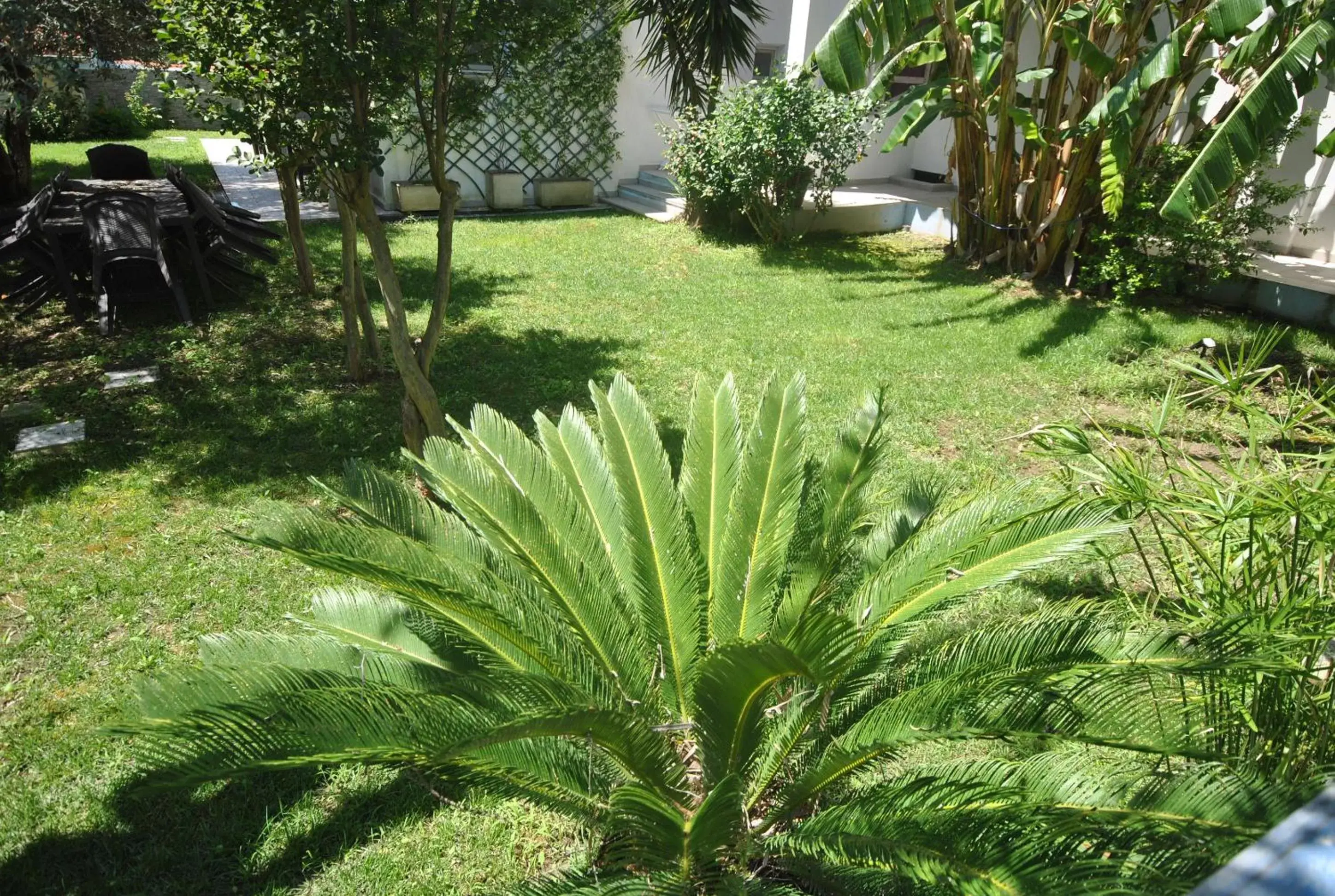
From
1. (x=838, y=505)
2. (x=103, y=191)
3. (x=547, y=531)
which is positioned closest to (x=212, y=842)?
(x=547, y=531)

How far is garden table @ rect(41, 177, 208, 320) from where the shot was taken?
804 cm

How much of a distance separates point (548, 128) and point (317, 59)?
10693mm

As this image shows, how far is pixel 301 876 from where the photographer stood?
2891 millimetres

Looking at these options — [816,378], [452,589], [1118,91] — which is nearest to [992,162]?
[1118,91]

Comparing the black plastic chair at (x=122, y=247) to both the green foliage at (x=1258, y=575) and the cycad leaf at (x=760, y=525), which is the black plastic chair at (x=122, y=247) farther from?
the green foliage at (x=1258, y=575)

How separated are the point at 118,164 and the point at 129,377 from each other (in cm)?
604

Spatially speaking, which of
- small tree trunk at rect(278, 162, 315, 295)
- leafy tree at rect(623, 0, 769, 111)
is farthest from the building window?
small tree trunk at rect(278, 162, 315, 295)

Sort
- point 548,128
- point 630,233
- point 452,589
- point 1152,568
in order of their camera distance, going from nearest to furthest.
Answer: point 452,589 → point 1152,568 → point 630,233 → point 548,128

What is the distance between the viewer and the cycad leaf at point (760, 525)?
3088 mm

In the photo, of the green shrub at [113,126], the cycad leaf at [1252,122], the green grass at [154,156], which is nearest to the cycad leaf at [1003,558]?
the cycad leaf at [1252,122]

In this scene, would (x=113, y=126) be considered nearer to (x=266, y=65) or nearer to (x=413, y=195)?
(x=413, y=195)

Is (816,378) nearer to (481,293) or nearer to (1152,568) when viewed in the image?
(1152,568)

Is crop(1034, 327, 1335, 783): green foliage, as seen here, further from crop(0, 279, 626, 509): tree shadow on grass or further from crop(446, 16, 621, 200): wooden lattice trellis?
crop(446, 16, 621, 200): wooden lattice trellis

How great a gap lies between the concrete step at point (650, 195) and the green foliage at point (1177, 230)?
628cm
